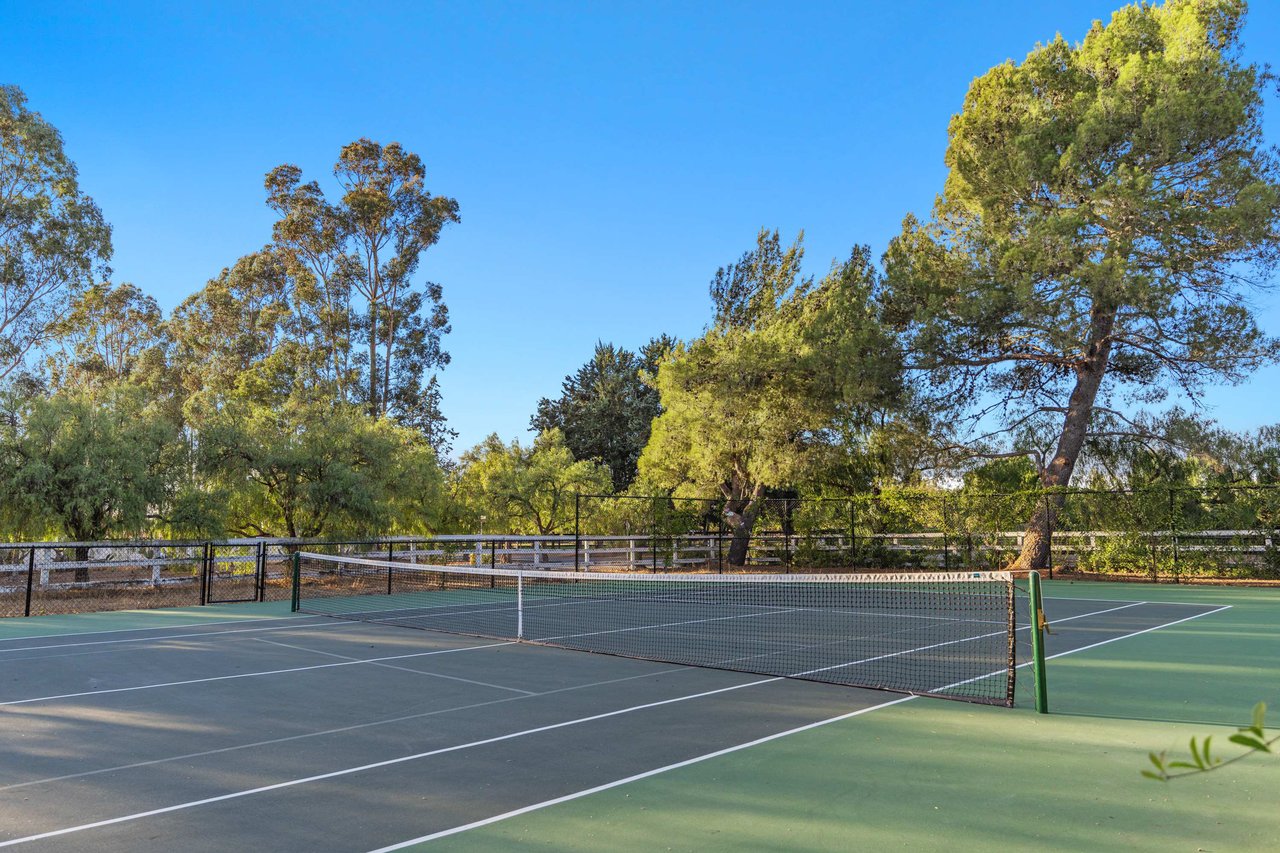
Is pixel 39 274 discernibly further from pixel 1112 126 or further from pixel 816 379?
pixel 1112 126

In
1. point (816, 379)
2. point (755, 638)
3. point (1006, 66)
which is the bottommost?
point (755, 638)

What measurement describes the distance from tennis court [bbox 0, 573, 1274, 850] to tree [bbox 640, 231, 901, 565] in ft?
47.5

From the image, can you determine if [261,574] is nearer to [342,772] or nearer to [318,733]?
[318,733]

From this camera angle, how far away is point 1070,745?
5.71 metres

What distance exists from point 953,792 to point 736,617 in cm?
884

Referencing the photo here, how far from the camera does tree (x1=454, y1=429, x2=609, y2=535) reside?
26.9 m

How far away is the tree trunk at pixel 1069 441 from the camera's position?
74.7 feet

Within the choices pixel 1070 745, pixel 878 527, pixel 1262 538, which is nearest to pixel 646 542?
→ pixel 878 527

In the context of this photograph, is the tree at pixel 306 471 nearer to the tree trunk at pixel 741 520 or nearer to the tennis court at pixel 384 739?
the tree trunk at pixel 741 520

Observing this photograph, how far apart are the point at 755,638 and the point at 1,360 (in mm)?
29462

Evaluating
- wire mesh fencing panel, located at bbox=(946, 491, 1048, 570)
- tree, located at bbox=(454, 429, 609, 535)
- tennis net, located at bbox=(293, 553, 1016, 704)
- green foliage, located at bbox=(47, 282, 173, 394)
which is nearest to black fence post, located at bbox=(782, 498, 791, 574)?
wire mesh fencing panel, located at bbox=(946, 491, 1048, 570)

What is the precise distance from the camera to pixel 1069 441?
77.7 feet

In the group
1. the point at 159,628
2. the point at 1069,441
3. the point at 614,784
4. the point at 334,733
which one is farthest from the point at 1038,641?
the point at 1069,441

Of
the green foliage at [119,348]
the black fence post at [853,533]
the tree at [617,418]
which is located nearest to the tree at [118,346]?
the green foliage at [119,348]
